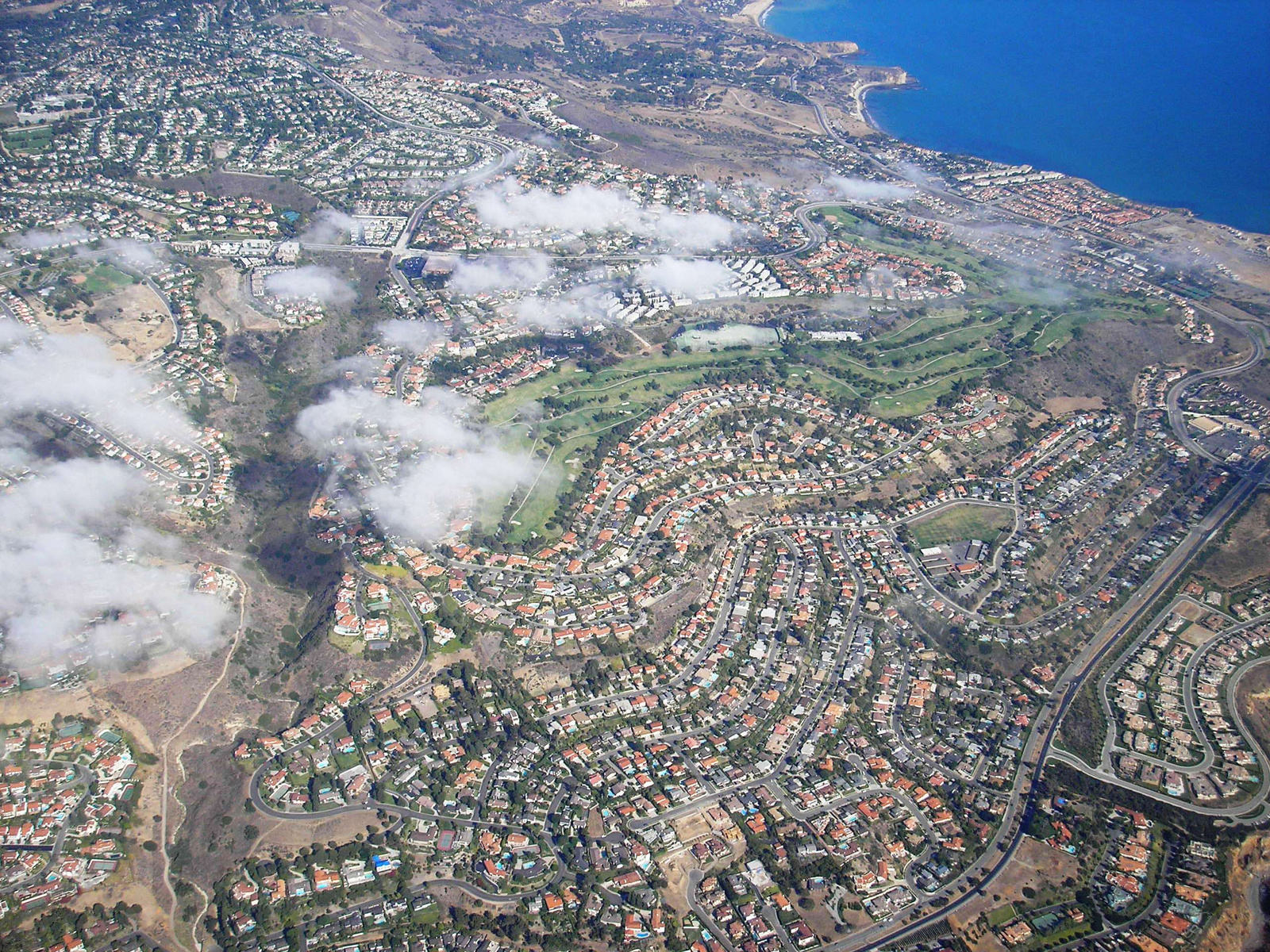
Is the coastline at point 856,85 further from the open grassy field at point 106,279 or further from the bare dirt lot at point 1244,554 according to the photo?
the open grassy field at point 106,279

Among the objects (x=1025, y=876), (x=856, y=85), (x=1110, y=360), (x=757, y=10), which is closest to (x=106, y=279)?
(x=1025, y=876)

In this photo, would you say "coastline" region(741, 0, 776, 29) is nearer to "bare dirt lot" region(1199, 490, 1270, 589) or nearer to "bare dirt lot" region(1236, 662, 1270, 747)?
"bare dirt lot" region(1199, 490, 1270, 589)

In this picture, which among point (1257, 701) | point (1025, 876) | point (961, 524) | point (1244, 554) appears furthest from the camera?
point (961, 524)

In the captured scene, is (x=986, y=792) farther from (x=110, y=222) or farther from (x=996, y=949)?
(x=110, y=222)

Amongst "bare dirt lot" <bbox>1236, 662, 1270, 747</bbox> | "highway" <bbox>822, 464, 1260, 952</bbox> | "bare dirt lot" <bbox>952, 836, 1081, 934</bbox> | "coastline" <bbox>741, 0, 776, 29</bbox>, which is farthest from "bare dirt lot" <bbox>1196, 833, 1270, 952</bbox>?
"coastline" <bbox>741, 0, 776, 29</bbox>

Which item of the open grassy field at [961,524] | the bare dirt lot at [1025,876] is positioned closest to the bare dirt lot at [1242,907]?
the bare dirt lot at [1025,876]

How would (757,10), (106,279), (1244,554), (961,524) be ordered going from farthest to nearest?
(757,10) → (106,279) → (961,524) → (1244,554)

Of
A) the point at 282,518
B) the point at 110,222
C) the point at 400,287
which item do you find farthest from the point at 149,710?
the point at 110,222

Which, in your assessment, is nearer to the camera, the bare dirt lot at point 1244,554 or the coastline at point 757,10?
the bare dirt lot at point 1244,554

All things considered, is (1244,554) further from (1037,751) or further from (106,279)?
(106,279)
